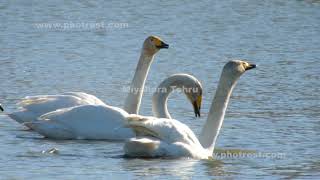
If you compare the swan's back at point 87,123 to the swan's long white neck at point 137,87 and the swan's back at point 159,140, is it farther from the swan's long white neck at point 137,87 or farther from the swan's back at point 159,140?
the swan's back at point 159,140

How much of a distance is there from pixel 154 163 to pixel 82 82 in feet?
21.8

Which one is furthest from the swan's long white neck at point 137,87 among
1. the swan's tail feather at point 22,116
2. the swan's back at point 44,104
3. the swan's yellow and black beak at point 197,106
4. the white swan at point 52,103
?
the swan's tail feather at point 22,116

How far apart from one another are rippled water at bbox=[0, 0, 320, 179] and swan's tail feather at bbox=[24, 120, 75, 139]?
17cm

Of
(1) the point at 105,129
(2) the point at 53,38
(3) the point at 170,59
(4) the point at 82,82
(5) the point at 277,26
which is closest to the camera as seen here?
(1) the point at 105,129

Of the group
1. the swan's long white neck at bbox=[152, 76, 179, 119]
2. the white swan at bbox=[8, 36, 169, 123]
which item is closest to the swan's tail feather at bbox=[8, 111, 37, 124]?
the white swan at bbox=[8, 36, 169, 123]

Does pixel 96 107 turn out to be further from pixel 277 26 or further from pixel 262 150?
pixel 277 26

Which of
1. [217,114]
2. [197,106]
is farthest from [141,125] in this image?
[197,106]

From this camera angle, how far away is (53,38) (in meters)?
24.3

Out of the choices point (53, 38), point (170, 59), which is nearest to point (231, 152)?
point (170, 59)

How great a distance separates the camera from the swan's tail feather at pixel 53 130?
14.8 meters

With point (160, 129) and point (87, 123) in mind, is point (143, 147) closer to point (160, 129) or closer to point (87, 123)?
point (160, 129)

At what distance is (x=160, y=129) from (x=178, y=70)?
7553 millimetres

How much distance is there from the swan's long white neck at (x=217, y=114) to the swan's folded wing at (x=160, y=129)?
45cm

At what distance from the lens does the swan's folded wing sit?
12867mm
